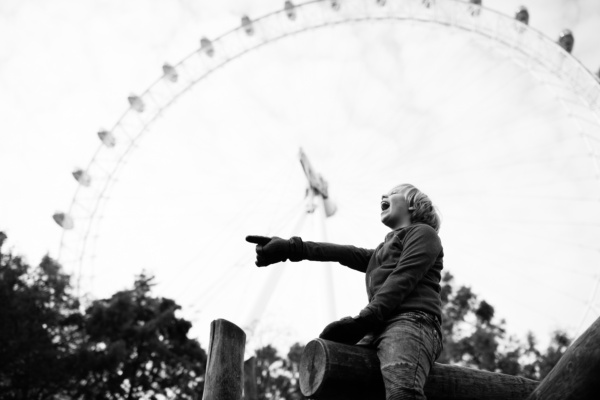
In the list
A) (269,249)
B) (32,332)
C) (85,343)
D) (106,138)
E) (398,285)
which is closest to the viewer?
(398,285)

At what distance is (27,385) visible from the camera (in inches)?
749

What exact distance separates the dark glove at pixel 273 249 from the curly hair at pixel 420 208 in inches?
25.2

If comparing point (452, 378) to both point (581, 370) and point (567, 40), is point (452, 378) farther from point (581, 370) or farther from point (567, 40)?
point (567, 40)

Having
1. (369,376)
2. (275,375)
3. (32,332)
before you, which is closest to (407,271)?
(369,376)

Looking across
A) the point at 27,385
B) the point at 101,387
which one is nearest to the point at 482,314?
the point at 101,387

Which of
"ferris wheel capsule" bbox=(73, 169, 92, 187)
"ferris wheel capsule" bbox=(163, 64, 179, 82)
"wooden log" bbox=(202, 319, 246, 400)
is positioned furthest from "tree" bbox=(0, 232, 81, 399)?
"wooden log" bbox=(202, 319, 246, 400)

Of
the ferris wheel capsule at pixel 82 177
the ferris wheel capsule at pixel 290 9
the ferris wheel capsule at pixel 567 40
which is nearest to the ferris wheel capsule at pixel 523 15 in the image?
the ferris wheel capsule at pixel 567 40

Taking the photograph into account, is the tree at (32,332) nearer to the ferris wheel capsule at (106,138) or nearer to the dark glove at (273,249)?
the ferris wheel capsule at (106,138)

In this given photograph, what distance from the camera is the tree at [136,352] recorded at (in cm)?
1972

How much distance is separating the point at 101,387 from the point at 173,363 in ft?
8.38

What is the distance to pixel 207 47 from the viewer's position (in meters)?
24.6

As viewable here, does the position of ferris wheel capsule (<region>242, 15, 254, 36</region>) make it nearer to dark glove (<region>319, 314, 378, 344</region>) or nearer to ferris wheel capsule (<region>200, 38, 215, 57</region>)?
ferris wheel capsule (<region>200, 38, 215, 57</region>)

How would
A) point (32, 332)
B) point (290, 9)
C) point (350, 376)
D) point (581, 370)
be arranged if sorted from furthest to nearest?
point (290, 9), point (32, 332), point (350, 376), point (581, 370)

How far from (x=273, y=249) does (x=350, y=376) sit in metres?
0.80
